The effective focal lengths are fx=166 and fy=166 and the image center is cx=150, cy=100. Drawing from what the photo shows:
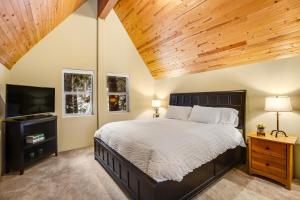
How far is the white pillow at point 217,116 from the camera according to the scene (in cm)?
310

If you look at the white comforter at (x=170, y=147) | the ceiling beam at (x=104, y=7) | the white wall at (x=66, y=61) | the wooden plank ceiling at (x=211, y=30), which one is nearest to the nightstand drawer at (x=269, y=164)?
the white comforter at (x=170, y=147)

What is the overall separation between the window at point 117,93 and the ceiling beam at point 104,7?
1.50m

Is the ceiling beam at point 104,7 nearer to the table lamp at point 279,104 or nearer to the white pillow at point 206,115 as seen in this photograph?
the white pillow at point 206,115

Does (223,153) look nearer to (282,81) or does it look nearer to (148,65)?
(282,81)

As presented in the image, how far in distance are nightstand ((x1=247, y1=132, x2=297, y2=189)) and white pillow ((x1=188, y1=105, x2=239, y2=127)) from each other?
0.53m

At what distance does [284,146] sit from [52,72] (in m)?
4.39

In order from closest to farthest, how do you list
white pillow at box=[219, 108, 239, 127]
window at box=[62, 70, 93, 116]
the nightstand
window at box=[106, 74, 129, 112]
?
the nightstand → white pillow at box=[219, 108, 239, 127] → window at box=[62, 70, 93, 116] → window at box=[106, 74, 129, 112]

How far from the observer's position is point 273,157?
93.9 inches

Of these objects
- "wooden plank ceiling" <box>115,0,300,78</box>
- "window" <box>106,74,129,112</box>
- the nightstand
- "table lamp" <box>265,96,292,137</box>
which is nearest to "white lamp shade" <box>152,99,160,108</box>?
"window" <box>106,74,129,112</box>

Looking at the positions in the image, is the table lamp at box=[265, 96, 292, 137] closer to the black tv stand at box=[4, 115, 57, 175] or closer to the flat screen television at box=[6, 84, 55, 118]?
the black tv stand at box=[4, 115, 57, 175]

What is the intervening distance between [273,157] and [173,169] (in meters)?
1.67

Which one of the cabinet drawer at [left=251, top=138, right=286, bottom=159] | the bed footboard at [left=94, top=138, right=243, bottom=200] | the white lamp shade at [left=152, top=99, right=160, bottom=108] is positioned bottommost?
the bed footboard at [left=94, top=138, right=243, bottom=200]

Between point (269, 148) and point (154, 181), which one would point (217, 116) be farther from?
point (154, 181)

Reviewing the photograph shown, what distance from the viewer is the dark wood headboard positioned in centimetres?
311
